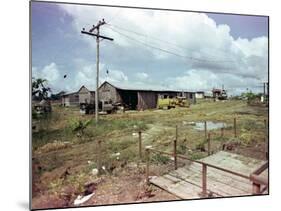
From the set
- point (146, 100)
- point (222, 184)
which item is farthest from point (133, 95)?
point (222, 184)

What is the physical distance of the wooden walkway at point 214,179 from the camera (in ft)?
7.82

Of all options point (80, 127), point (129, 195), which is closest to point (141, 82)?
point (80, 127)

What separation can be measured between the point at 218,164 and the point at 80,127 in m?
0.89

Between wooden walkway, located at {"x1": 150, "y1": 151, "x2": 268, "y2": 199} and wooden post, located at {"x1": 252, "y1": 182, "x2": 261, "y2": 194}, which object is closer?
wooden walkway, located at {"x1": 150, "y1": 151, "x2": 268, "y2": 199}

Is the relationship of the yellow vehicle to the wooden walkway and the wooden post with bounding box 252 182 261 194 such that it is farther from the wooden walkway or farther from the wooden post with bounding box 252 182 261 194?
the wooden post with bounding box 252 182 261 194

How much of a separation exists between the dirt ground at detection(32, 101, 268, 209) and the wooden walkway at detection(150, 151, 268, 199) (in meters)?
0.04

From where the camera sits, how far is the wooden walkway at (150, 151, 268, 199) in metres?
2.38

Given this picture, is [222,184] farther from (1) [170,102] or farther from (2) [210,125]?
(1) [170,102]

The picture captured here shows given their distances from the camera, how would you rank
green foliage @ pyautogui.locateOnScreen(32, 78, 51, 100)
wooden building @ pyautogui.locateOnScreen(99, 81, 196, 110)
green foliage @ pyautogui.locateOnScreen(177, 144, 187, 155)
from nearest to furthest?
1. green foliage @ pyautogui.locateOnScreen(32, 78, 51, 100)
2. wooden building @ pyautogui.locateOnScreen(99, 81, 196, 110)
3. green foliage @ pyautogui.locateOnScreen(177, 144, 187, 155)

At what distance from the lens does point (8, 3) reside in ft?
7.02

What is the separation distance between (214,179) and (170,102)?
0.55 meters

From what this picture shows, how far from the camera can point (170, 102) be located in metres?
2.40

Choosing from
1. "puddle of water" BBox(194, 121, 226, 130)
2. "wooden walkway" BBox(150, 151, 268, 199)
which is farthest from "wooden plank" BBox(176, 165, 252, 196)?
"puddle of water" BBox(194, 121, 226, 130)

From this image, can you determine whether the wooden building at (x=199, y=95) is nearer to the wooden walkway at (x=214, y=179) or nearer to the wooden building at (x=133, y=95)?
the wooden building at (x=133, y=95)
